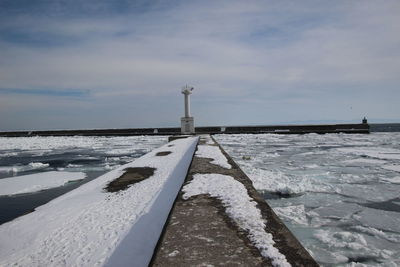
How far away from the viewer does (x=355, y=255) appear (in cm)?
275

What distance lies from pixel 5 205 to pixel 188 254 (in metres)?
4.13

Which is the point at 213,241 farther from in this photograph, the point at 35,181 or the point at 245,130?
the point at 245,130

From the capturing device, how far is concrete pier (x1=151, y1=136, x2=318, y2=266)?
1.90 meters

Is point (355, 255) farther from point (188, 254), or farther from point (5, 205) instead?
point (5, 205)

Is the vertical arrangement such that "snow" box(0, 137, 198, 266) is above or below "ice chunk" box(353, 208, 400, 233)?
above

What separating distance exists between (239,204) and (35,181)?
5304 millimetres

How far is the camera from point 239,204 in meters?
3.10

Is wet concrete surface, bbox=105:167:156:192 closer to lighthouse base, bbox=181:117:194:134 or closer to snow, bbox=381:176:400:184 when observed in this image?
snow, bbox=381:176:400:184

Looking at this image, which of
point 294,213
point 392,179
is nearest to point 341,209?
point 294,213

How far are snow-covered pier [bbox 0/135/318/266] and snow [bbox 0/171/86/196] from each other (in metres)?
1.56

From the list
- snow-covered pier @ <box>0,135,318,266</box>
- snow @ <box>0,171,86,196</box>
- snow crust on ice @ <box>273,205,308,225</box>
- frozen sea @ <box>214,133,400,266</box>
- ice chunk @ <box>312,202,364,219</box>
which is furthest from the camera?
snow @ <box>0,171,86,196</box>

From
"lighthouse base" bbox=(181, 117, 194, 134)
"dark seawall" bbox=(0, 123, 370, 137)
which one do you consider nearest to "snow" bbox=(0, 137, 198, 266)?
"lighthouse base" bbox=(181, 117, 194, 134)

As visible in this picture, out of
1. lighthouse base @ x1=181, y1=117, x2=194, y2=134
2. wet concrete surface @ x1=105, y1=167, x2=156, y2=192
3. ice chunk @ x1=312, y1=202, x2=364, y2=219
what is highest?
lighthouse base @ x1=181, y1=117, x2=194, y2=134

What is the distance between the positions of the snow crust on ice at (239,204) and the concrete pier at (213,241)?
0.15ft
